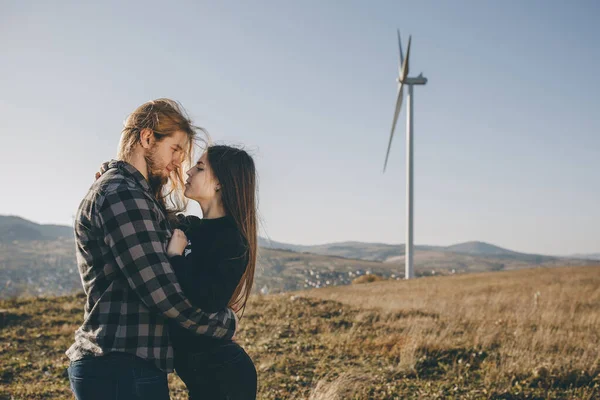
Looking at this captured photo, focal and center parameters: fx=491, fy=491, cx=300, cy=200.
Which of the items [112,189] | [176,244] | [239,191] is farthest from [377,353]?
[112,189]

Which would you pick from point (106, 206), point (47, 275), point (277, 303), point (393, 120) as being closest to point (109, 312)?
point (106, 206)

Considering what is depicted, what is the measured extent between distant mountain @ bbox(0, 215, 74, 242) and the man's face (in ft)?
356

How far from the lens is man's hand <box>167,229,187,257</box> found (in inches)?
101

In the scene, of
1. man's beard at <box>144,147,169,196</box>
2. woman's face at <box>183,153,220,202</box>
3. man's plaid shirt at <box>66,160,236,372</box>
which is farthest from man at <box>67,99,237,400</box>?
woman's face at <box>183,153,220,202</box>

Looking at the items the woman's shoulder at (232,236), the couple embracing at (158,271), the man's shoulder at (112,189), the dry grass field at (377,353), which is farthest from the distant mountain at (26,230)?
the man's shoulder at (112,189)

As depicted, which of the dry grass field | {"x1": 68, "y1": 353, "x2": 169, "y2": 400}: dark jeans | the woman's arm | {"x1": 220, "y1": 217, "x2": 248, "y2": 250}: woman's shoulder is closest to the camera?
{"x1": 68, "y1": 353, "x2": 169, "y2": 400}: dark jeans

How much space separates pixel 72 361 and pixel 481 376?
18.6 feet

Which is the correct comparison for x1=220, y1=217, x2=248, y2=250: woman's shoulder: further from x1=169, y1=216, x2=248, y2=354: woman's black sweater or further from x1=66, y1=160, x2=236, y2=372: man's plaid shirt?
x1=66, y1=160, x2=236, y2=372: man's plaid shirt

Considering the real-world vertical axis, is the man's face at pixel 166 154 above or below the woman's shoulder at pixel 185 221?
above

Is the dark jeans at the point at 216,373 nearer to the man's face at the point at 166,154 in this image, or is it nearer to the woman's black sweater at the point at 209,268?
the woman's black sweater at the point at 209,268

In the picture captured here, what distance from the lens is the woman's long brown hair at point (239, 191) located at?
291 centimetres

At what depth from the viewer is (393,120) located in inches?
1346

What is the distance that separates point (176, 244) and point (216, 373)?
2.38 ft

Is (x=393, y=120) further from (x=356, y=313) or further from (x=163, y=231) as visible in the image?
(x=163, y=231)
